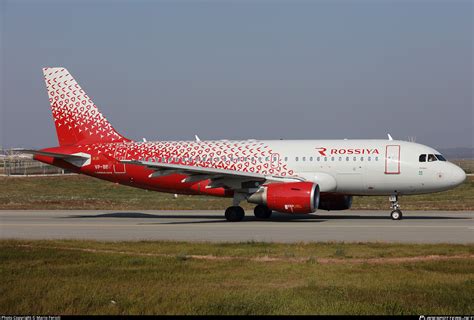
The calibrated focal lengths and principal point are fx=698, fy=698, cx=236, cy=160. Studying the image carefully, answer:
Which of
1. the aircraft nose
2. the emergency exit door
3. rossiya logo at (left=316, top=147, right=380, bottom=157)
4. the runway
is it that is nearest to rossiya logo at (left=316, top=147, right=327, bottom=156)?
rossiya logo at (left=316, top=147, right=380, bottom=157)

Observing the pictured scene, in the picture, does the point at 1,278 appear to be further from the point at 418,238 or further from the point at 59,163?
the point at 59,163

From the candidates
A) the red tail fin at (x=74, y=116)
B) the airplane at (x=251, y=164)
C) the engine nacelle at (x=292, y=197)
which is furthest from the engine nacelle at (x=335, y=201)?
the red tail fin at (x=74, y=116)

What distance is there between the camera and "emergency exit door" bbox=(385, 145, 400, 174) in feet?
101

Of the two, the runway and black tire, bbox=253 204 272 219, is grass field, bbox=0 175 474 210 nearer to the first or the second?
the runway

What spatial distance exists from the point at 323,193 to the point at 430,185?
4891 millimetres

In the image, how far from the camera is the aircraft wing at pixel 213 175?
3094 cm

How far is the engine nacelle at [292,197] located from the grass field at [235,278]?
8601 mm

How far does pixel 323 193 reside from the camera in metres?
32.6

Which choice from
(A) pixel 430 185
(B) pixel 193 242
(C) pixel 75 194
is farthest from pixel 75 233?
(C) pixel 75 194

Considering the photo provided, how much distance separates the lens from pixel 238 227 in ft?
92.3

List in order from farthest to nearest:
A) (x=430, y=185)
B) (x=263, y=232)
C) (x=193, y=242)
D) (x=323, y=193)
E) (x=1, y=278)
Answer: (x=323, y=193)
(x=430, y=185)
(x=263, y=232)
(x=193, y=242)
(x=1, y=278)

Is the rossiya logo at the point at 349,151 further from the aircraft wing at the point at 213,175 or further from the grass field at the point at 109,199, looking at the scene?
the grass field at the point at 109,199

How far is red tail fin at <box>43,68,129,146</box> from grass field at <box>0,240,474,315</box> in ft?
52.7

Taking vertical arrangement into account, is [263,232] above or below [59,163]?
below
